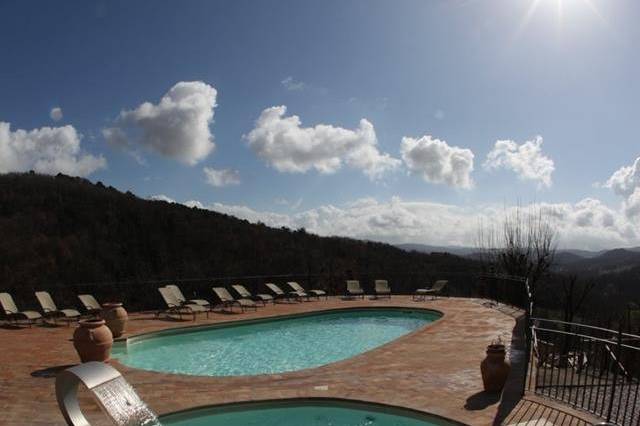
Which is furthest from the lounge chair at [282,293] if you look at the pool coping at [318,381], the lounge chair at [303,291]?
the pool coping at [318,381]

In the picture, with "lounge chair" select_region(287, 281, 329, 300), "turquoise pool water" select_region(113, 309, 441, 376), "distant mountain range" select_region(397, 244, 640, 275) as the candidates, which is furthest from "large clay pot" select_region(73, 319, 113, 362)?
"distant mountain range" select_region(397, 244, 640, 275)

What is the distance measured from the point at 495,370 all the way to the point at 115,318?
7.78 m

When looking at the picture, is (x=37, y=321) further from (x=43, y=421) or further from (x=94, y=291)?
(x=94, y=291)

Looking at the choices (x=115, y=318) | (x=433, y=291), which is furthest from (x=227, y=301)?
(x=433, y=291)

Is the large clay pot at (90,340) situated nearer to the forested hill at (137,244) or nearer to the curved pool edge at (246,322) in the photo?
the curved pool edge at (246,322)

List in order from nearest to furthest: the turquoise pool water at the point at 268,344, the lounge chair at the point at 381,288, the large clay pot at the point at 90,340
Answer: the large clay pot at the point at 90,340 → the turquoise pool water at the point at 268,344 → the lounge chair at the point at 381,288

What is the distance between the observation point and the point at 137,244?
3186 centimetres

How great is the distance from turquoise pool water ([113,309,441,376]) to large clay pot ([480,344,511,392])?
3.84m

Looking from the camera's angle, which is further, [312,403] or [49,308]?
[49,308]

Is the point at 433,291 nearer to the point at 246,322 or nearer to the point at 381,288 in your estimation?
the point at 381,288

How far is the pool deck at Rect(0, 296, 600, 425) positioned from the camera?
20.7 ft

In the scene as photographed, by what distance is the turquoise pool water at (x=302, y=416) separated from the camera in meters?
6.30

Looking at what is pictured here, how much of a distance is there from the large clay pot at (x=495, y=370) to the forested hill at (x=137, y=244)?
60.4ft

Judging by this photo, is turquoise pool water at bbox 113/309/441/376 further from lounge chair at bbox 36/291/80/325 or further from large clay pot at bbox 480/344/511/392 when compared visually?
large clay pot at bbox 480/344/511/392
